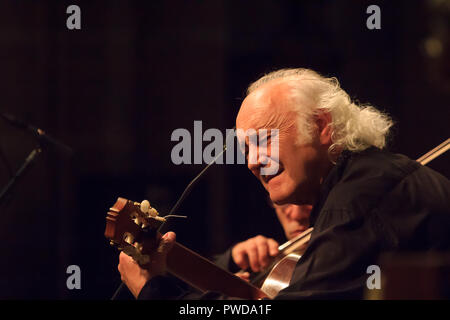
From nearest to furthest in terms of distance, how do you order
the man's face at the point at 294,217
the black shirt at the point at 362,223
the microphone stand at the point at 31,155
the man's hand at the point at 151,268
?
the black shirt at the point at 362,223 → the man's hand at the point at 151,268 → the microphone stand at the point at 31,155 → the man's face at the point at 294,217

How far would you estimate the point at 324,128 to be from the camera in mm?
2297

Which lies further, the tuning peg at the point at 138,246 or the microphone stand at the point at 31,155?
the microphone stand at the point at 31,155

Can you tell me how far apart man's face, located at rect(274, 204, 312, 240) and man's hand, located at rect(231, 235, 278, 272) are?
39 centimetres

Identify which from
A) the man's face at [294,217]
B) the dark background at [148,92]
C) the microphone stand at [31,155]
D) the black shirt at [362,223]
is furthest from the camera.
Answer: the dark background at [148,92]

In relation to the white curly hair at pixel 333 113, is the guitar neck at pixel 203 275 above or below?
below

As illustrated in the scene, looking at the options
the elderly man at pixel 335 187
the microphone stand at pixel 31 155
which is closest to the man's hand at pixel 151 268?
the elderly man at pixel 335 187

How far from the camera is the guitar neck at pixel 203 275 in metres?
2.16

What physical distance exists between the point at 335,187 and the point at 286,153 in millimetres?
273

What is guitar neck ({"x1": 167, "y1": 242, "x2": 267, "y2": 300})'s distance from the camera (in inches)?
85.1

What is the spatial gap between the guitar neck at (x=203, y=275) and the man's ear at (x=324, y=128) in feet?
2.01

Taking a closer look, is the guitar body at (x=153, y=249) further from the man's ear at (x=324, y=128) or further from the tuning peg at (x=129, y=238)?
the man's ear at (x=324, y=128)

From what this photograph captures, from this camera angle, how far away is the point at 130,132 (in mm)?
5457

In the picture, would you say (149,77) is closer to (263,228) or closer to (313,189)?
(263,228)

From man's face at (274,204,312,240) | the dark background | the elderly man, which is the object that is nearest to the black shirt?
the elderly man
